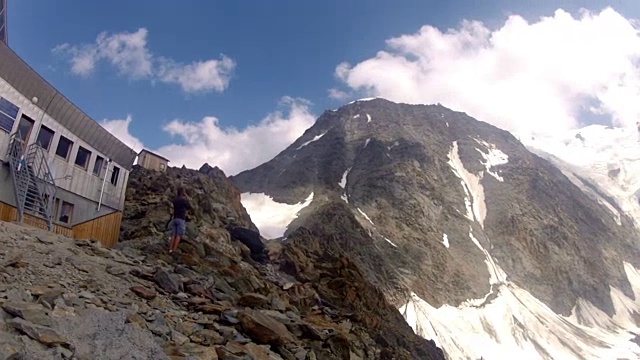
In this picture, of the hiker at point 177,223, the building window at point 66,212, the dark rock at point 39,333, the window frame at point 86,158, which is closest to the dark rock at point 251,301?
the hiker at point 177,223

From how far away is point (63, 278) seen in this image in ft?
38.2

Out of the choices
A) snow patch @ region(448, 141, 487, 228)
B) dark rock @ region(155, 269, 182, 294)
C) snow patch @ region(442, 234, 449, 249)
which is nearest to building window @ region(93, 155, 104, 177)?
dark rock @ region(155, 269, 182, 294)

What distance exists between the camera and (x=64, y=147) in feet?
70.5

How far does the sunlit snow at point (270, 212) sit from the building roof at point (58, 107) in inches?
2148

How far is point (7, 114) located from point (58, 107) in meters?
2.85

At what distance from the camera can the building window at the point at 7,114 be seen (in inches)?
711

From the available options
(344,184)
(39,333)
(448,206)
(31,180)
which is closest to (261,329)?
(39,333)

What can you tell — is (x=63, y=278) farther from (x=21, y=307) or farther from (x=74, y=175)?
(x=74, y=175)

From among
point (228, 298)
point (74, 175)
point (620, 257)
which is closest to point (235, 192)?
point (74, 175)

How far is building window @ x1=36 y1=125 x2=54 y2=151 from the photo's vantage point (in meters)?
20.0

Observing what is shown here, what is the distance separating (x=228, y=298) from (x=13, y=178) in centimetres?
900

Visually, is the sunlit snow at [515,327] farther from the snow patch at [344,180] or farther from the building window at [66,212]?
the building window at [66,212]

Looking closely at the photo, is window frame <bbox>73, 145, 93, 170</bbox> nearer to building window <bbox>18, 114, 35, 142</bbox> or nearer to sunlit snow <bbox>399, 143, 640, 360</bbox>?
building window <bbox>18, 114, 35, 142</bbox>

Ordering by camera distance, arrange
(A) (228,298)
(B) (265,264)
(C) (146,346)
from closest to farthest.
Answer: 1. (C) (146,346)
2. (A) (228,298)
3. (B) (265,264)
